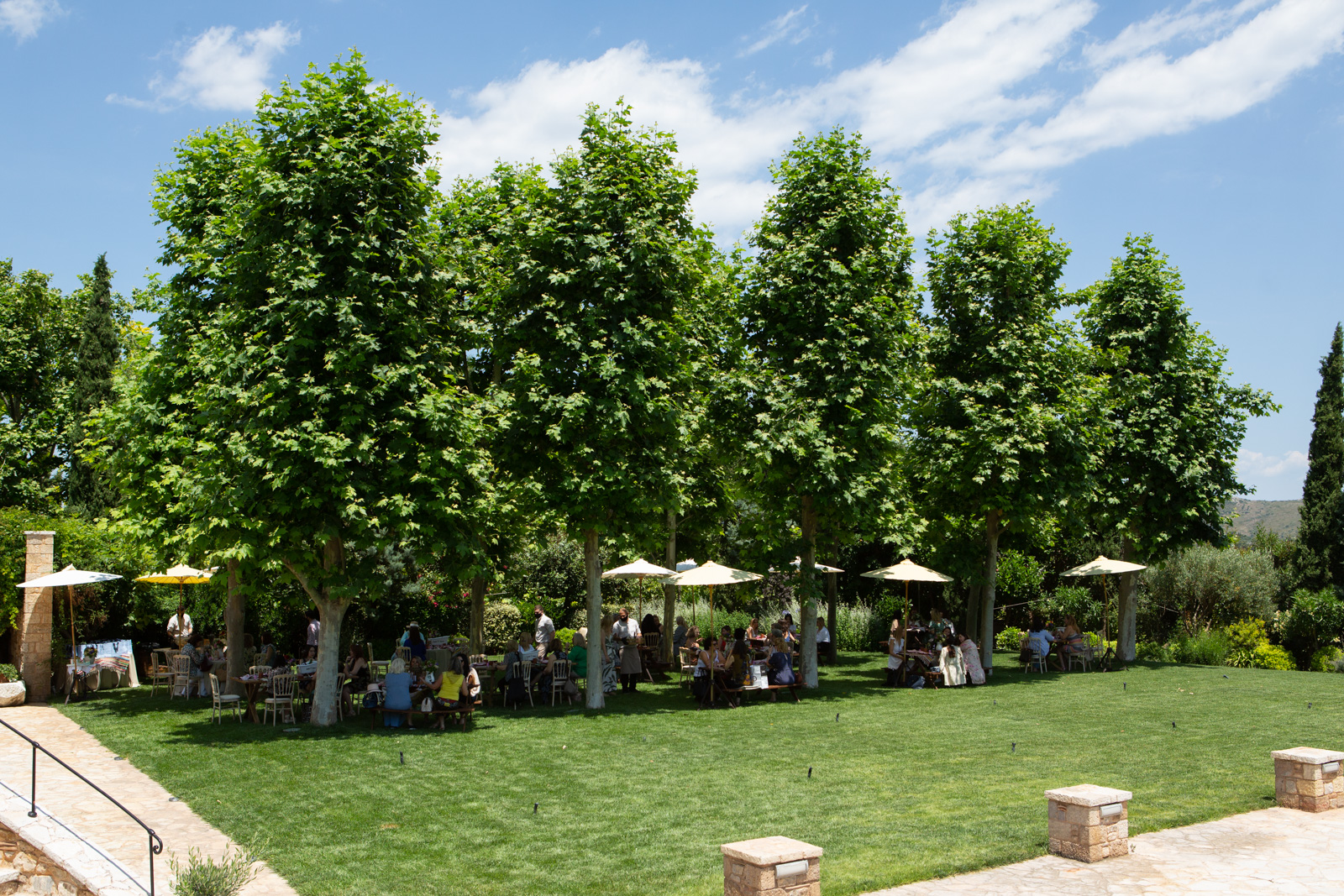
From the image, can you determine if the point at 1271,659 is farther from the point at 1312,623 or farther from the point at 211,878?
the point at 211,878

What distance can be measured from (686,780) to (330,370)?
856cm

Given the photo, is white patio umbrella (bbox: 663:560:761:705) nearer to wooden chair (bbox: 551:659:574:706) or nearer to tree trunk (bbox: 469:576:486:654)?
wooden chair (bbox: 551:659:574:706)

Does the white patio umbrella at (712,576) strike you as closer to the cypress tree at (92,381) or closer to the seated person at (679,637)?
the seated person at (679,637)

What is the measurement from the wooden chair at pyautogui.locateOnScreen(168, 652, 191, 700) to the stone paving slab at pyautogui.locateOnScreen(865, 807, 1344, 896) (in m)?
17.0

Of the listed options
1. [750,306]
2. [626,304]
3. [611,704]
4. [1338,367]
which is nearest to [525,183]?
[626,304]

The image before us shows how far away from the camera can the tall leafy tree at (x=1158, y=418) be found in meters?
26.4

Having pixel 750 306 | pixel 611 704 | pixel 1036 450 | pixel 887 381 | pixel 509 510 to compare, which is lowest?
pixel 611 704

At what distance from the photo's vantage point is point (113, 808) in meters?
10.5

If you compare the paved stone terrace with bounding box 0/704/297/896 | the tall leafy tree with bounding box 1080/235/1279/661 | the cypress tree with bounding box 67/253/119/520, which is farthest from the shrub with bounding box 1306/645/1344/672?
the cypress tree with bounding box 67/253/119/520

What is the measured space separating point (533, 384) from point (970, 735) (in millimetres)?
9633

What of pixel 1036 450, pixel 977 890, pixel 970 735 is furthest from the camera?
pixel 1036 450

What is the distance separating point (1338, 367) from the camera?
113 feet

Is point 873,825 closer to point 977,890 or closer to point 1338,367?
point 977,890

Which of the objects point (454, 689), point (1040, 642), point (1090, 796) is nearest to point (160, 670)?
point (454, 689)
